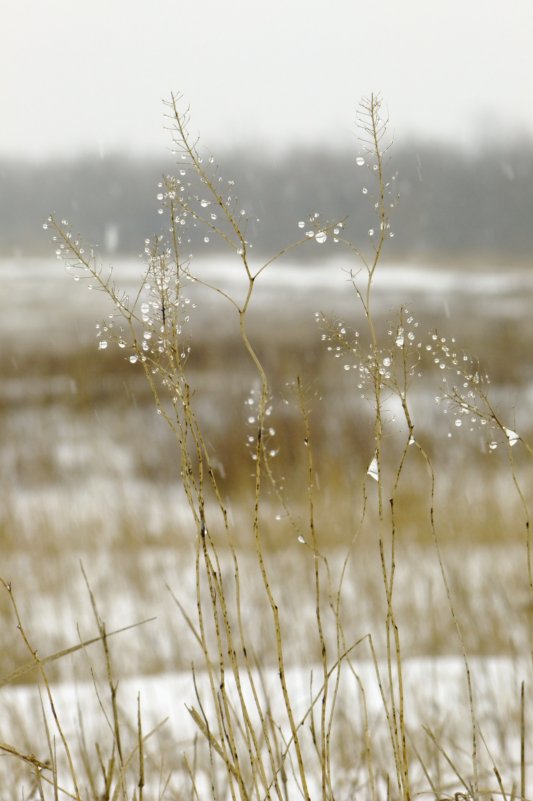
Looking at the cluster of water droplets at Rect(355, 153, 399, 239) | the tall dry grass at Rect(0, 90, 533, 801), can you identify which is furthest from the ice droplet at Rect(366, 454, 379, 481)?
the cluster of water droplets at Rect(355, 153, 399, 239)

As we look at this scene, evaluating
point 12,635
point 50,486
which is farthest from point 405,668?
point 50,486

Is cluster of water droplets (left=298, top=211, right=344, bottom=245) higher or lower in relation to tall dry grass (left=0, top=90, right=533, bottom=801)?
higher

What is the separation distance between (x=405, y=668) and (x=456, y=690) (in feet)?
0.79

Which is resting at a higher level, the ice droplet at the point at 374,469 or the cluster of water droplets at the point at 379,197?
the cluster of water droplets at the point at 379,197

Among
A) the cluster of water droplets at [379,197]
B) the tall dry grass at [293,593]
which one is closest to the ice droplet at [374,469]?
the tall dry grass at [293,593]

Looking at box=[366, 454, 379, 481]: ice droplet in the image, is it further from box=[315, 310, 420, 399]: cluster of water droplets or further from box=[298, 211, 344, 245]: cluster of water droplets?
box=[298, 211, 344, 245]: cluster of water droplets

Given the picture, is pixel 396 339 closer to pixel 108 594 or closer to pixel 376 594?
pixel 376 594

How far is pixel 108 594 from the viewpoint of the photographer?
5367 mm

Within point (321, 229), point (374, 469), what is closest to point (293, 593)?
point (374, 469)

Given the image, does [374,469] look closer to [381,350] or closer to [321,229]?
[381,350]

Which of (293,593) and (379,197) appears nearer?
(379,197)

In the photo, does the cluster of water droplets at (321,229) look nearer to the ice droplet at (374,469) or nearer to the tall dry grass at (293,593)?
the tall dry grass at (293,593)

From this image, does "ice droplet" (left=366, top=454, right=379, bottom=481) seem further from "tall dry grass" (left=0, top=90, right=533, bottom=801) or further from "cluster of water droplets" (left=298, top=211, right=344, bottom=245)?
"cluster of water droplets" (left=298, top=211, right=344, bottom=245)

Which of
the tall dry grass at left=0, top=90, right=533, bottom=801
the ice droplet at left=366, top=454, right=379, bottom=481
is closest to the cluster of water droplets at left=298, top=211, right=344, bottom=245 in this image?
the tall dry grass at left=0, top=90, right=533, bottom=801
